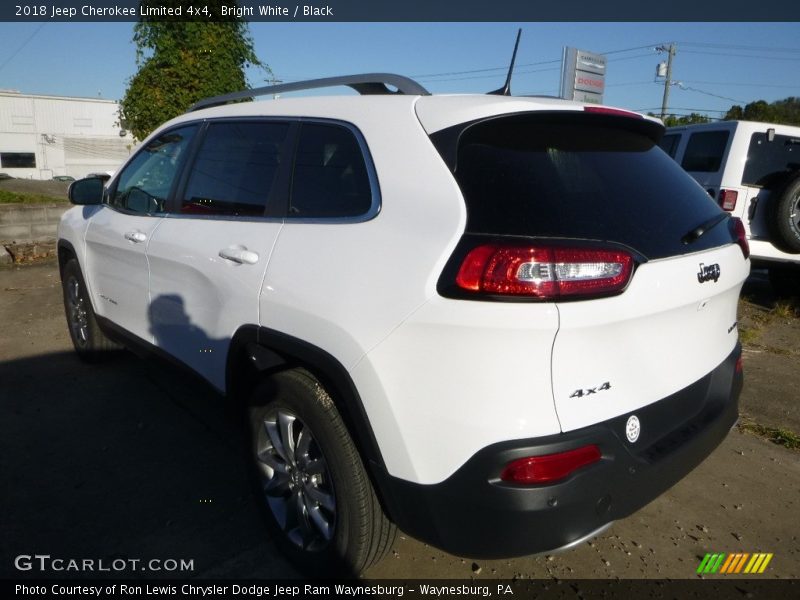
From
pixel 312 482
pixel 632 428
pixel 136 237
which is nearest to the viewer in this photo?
pixel 632 428

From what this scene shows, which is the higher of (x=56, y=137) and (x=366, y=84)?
(x=366, y=84)

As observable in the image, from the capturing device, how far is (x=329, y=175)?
2.44 metres

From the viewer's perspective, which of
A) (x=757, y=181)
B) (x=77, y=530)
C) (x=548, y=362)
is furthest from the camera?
(x=757, y=181)

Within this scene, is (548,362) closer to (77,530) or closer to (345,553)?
(345,553)

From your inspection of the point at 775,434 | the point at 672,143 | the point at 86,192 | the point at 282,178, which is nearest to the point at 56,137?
the point at 672,143

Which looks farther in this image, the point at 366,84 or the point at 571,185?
the point at 366,84

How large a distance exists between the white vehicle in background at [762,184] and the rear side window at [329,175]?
18.5ft

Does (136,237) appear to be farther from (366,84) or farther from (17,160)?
(17,160)

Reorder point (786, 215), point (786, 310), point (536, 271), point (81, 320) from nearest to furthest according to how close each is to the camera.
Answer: point (536, 271) < point (81, 320) < point (786, 215) < point (786, 310)

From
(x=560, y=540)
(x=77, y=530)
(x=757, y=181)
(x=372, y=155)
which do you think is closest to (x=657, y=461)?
(x=560, y=540)

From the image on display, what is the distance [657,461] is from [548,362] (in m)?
0.60

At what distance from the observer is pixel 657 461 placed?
2068mm

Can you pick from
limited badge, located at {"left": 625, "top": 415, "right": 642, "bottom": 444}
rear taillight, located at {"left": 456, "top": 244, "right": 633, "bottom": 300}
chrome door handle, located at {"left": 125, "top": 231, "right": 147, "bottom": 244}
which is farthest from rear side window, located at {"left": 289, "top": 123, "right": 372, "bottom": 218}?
chrome door handle, located at {"left": 125, "top": 231, "right": 147, "bottom": 244}

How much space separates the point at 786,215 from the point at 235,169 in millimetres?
5778
